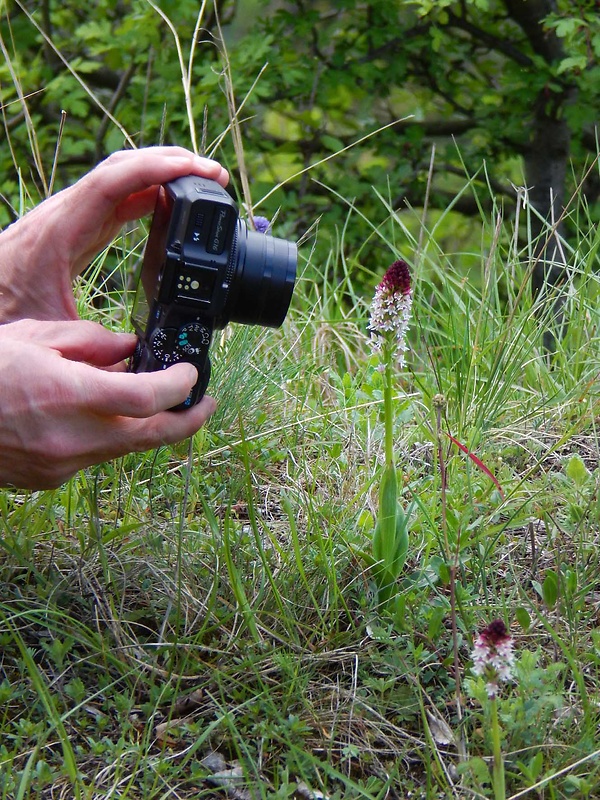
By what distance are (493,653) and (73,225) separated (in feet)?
2.95

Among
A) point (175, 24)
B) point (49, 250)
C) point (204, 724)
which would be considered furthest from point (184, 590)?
point (175, 24)

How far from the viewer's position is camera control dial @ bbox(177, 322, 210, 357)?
1.27 meters

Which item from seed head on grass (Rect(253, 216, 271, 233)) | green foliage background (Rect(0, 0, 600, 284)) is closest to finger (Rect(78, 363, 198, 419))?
seed head on grass (Rect(253, 216, 271, 233))

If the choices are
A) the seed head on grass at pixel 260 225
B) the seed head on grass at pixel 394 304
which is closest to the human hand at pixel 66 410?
the seed head on grass at pixel 394 304

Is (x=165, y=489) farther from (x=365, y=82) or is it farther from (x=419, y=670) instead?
(x=365, y=82)

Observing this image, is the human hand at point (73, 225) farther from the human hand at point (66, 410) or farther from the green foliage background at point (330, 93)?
the green foliage background at point (330, 93)

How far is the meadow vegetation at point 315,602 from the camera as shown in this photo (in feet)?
3.64

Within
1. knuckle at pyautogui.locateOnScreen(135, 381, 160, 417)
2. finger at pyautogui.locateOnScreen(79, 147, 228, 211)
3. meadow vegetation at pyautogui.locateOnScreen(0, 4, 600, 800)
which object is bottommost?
meadow vegetation at pyautogui.locateOnScreen(0, 4, 600, 800)

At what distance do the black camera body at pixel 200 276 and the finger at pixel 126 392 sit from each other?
0.09 m

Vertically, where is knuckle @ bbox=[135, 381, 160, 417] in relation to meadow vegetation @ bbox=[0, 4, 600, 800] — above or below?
above

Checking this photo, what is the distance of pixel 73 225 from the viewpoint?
1.37m

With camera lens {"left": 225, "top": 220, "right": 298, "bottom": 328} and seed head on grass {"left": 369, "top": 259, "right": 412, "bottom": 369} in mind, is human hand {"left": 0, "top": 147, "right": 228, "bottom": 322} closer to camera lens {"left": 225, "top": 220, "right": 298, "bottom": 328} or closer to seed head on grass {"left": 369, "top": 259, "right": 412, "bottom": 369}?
camera lens {"left": 225, "top": 220, "right": 298, "bottom": 328}

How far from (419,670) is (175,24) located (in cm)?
288

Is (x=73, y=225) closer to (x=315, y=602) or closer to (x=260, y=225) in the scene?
(x=260, y=225)
